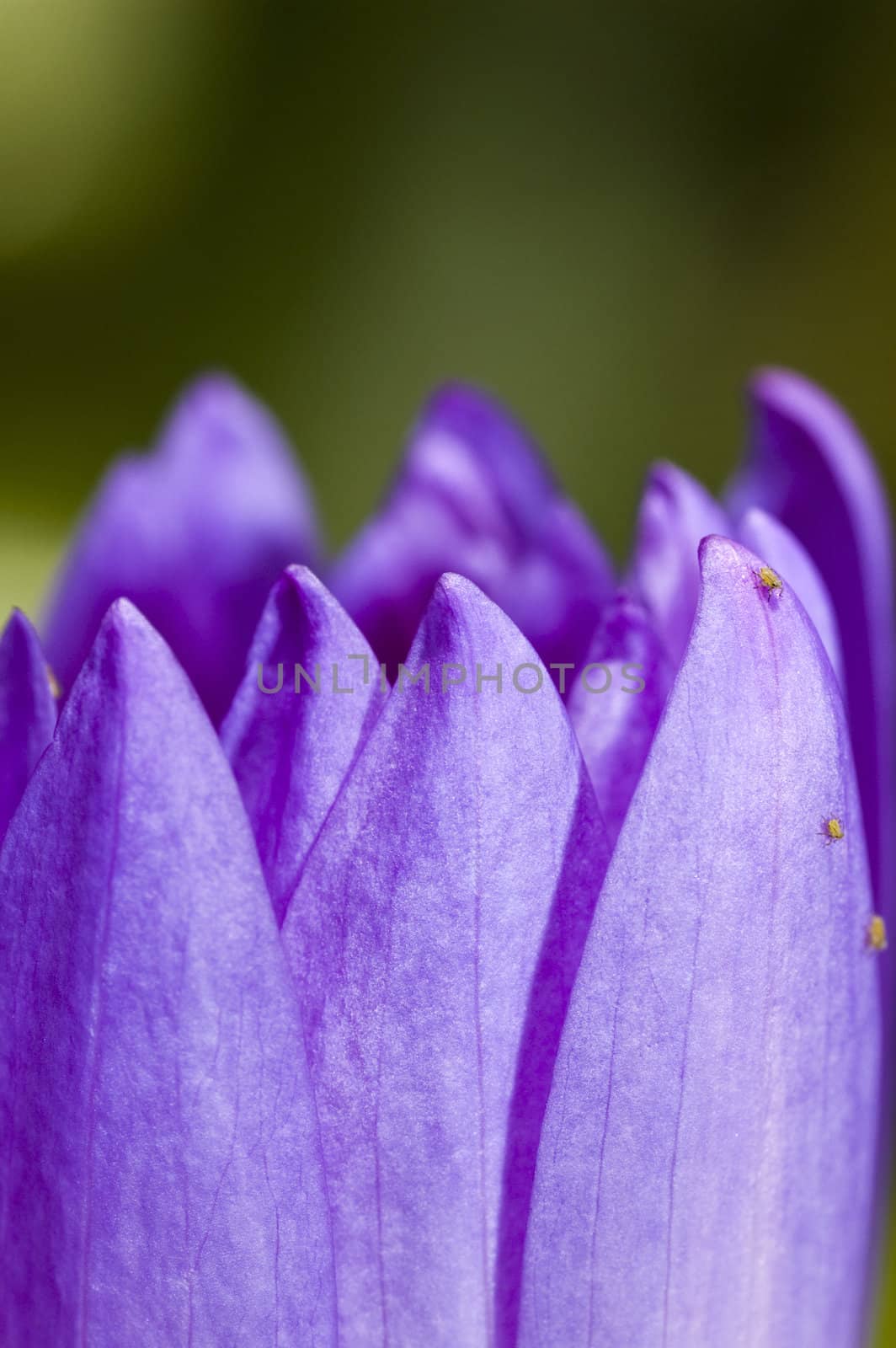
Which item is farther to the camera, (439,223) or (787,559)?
(439,223)

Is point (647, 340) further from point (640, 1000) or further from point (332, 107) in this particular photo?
point (640, 1000)

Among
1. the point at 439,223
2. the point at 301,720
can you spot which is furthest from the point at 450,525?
the point at 439,223

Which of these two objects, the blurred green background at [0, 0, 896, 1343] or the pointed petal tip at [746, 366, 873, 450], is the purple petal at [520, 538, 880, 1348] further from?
the blurred green background at [0, 0, 896, 1343]

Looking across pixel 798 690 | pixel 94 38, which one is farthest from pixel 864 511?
pixel 94 38

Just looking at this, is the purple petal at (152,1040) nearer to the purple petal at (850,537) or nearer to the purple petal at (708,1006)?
the purple petal at (708,1006)

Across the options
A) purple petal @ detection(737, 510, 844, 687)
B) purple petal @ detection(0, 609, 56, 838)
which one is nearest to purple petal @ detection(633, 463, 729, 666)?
purple petal @ detection(737, 510, 844, 687)

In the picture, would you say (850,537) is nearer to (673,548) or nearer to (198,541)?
(673,548)

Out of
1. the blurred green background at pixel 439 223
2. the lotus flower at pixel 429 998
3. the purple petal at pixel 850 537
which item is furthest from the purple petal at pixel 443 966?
the blurred green background at pixel 439 223
